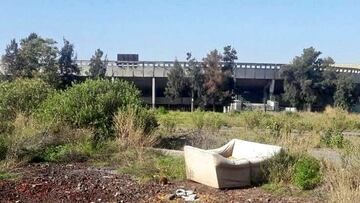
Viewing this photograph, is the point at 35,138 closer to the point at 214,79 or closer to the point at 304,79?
the point at 214,79

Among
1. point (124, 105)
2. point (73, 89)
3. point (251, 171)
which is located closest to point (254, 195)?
point (251, 171)

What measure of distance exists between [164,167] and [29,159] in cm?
351

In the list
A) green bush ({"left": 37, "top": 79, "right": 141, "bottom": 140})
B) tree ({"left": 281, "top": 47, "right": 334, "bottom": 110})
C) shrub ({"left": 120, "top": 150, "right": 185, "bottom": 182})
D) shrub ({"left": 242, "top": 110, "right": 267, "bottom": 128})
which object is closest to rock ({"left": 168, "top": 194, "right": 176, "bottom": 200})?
shrub ({"left": 120, "top": 150, "right": 185, "bottom": 182})

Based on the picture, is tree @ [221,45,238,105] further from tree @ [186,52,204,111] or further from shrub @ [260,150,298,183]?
shrub @ [260,150,298,183]

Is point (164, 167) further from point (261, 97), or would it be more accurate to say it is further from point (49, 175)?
point (261, 97)

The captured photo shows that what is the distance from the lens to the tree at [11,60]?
50125 millimetres

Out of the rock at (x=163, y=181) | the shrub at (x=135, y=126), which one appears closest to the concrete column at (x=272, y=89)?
the shrub at (x=135, y=126)

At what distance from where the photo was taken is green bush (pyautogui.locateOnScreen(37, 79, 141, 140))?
1452 cm

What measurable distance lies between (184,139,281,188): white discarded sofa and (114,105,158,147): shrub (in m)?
3.56

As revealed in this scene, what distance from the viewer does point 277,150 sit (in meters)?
9.48

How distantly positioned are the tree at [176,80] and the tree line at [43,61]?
7332 millimetres

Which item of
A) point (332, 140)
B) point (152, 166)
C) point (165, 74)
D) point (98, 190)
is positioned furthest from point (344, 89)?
point (98, 190)

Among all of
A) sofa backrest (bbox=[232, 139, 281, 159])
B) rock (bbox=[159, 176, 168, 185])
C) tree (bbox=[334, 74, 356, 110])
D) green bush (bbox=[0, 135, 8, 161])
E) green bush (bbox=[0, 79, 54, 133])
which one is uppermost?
tree (bbox=[334, 74, 356, 110])

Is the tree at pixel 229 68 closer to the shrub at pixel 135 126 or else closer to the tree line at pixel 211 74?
the tree line at pixel 211 74
